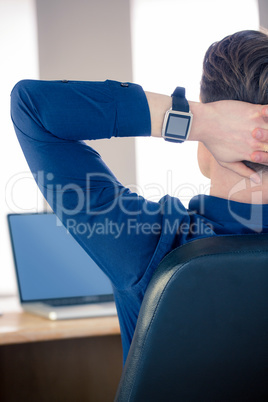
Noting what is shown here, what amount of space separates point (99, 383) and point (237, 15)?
2.19 meters

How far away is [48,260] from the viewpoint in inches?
64.4

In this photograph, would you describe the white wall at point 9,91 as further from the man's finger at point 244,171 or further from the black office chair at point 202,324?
the black office chair at point 202,324

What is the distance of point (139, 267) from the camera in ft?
2.16

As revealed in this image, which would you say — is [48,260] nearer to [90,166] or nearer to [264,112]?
[90,166]

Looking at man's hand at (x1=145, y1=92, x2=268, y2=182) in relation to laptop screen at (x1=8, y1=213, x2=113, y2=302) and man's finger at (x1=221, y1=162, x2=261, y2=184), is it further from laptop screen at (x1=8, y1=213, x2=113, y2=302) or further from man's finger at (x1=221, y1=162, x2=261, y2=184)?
laptop screen at (x1=8, y1=213, x2=113, y2=302)

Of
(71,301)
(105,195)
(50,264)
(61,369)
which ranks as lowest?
(61,369)

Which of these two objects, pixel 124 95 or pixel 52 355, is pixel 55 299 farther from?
pixel 124 95

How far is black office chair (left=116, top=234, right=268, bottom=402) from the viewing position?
51cm

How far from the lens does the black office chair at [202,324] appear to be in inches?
20.0

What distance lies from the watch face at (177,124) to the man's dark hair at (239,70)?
11cm

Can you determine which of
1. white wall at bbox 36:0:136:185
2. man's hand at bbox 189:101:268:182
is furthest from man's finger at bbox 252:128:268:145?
white wall at bbox 36:0:136:185

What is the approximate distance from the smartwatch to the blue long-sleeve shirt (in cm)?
4

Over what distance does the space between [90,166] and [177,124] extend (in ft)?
0.53

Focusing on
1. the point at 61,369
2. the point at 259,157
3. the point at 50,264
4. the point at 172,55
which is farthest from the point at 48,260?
the point at 172,55
